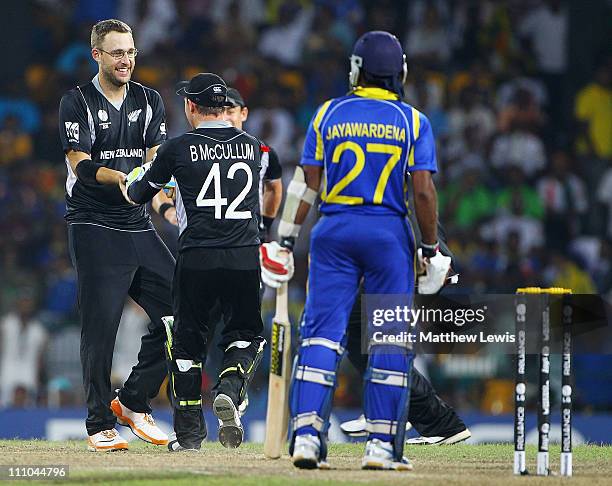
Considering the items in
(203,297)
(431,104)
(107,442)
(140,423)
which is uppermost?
(431,104)

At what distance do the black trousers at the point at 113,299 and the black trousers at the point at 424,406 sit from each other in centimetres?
122

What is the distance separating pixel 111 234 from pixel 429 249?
250 centimetres

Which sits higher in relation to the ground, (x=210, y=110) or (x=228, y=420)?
(x=210, y=110)

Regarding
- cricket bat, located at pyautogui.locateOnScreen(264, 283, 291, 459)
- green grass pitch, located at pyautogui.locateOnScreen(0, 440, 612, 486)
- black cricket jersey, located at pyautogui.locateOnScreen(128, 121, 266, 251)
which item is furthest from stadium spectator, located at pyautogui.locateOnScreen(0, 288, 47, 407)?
cricket bat, located at pyautogui.locateOnScreen(264, 283, 291, 459)

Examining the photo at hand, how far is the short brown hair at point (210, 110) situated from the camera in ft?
27.8

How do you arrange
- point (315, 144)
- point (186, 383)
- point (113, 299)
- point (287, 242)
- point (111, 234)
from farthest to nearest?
1. point (111, 234)
2. point (113, 299)
3. point (186, 383)
4. point (287, 242)
5. point (315, 144)

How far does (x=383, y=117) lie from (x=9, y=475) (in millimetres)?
2686

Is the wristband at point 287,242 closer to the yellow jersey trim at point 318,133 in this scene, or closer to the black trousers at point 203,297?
the yellow jersey trim at point 318,133

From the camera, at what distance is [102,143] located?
8.94m

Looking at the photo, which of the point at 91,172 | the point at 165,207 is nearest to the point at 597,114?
the point at 165,207

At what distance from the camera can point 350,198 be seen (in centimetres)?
721

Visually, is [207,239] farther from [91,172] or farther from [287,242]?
[287,242]

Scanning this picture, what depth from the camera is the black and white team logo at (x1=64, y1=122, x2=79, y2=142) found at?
8.80 meters

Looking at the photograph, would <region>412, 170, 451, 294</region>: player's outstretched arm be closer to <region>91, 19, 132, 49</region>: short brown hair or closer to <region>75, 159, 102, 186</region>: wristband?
<region>75, 159, 102, 186</region>: wristband
